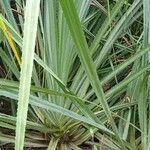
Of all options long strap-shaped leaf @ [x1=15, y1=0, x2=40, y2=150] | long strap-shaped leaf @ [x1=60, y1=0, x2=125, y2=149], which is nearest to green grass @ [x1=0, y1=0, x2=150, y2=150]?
long strap-shaped leaf @ [x1=60, y1=0, x2=125, y2=149]

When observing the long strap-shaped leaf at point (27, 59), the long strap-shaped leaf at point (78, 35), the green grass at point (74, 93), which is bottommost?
the long strap-shaped leaf at point (27, 59)

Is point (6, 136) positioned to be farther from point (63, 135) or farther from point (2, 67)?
point (2, 67)

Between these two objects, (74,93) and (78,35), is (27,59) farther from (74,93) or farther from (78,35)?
(74,93)

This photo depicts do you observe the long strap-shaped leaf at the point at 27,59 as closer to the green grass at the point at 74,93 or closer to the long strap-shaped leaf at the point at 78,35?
the long strap-shaped leaf at the point at 78,35

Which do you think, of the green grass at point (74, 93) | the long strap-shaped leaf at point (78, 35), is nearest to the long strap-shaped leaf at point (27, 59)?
the long strap-shaped leaf at point (78, 35)

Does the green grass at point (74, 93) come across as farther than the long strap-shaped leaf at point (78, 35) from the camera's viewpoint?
Yes

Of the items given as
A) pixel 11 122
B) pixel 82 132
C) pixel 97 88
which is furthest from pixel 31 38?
pixel 82 132

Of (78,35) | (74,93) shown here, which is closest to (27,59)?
(78,35)

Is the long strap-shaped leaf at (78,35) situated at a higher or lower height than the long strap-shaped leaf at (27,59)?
higher

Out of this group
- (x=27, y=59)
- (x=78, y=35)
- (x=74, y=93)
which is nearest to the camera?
(x=27, y=59)
